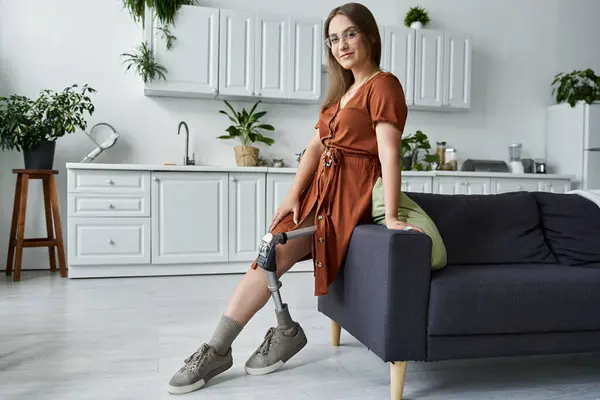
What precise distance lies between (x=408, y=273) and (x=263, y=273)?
1.74ft

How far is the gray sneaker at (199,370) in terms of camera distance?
1800 mm

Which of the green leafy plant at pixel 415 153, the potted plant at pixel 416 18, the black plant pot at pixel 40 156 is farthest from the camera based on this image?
the potted plant at pixel 416 18

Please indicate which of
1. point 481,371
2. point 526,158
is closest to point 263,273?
point 481,371

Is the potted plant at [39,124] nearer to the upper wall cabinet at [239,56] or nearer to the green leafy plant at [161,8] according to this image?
the upper wall cabinet at [239,56]

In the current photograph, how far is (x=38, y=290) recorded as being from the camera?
355 cm

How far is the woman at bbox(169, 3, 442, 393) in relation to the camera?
6.07ft

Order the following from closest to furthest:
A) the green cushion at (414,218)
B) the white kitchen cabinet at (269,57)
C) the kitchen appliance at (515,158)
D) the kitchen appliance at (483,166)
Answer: the green cushion at (414,218), the white kitchen cabinet at (269,57), the kitchen appliance at (483,166), the kitchen appliance at (515,158)

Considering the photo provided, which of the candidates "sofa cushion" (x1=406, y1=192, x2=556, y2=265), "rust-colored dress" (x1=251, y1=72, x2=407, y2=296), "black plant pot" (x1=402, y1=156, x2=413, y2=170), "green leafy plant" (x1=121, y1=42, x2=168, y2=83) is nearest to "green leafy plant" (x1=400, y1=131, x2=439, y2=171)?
"black plant pot" (x1=402, y1=156, x2=413, y2=170)

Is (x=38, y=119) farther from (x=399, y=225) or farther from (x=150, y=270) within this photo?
(x=399, y=225)

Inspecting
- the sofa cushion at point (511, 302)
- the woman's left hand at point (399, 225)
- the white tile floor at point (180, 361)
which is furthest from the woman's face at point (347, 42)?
the white tile floor at point (180, 361)

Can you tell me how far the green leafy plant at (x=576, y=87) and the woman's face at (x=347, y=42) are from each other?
3986 mm

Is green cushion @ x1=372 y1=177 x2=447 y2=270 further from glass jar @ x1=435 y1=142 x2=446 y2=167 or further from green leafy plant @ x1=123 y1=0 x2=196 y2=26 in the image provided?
glass jar @ x1=435 y1=142 x2=446 y2=167

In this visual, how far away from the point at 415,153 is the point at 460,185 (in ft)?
1.67

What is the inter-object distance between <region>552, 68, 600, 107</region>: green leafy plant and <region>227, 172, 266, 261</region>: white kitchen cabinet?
3125 millimetres
